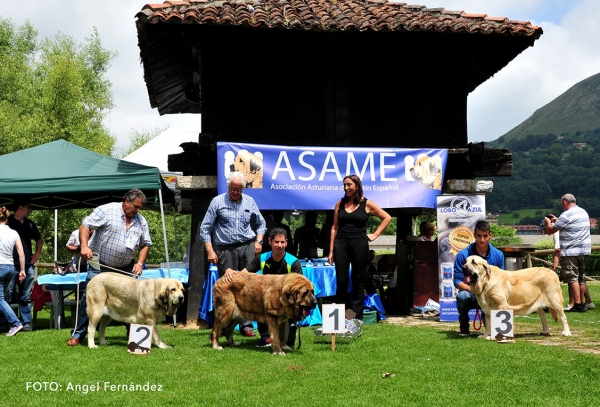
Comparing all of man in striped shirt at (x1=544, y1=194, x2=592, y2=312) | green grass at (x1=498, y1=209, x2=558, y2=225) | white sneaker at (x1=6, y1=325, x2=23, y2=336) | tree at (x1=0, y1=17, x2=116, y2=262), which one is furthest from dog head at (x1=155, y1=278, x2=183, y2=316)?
green grass at (x1=498, y1=209, x2=558, y2=225)

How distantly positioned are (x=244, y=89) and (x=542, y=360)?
7505mm

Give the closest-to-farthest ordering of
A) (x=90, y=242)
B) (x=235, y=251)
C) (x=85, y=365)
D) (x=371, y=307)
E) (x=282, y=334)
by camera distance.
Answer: (x=85, y=365) → (x=282, y=334) → (x=90, y=242) → (x=235, y=251) → (x=371, y=307)

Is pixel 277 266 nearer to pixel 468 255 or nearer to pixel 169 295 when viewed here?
pixel 169 295

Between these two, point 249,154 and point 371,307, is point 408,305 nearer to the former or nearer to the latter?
point 371,307

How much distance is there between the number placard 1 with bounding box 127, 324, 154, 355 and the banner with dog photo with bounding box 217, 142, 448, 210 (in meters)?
3.99

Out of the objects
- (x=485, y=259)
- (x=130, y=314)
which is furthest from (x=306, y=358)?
(x=485, y=259)

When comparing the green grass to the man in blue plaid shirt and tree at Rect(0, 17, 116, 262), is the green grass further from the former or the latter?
the man in blue plaid shirt

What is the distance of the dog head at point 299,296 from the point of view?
24.1ft

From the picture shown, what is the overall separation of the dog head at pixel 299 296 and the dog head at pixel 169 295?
1197 millimetres

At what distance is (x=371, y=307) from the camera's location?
1157 cm

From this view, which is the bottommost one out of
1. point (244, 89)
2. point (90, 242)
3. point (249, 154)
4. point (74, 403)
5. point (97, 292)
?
point (74, 403)

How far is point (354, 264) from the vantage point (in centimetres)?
941

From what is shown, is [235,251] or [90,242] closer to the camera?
[90,242]

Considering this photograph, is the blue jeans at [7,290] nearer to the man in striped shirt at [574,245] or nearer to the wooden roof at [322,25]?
the wooden roof at [322,25]
